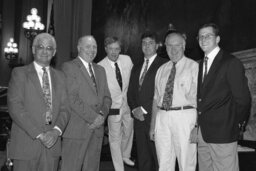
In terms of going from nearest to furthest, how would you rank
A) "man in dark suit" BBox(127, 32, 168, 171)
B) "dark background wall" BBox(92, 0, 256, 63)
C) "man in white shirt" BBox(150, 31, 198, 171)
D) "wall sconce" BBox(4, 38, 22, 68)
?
1. "man in white shirt" BBox(150, 31, 198, 171)
2. "man in dark suit" BBox(127, 32, 168, 171)
3. "dark background wall" BBox(92, 0, 256, 63)
4. "wall sconce" BBox(4, 38, 22, 68)

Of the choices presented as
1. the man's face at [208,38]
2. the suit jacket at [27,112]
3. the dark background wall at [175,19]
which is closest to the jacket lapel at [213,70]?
the man's face at [208,38]

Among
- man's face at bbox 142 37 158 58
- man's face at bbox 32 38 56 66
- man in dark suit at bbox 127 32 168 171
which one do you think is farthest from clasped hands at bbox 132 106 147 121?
man's face at bbox 32 38 56 66

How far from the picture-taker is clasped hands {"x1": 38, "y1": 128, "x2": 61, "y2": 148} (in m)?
3.09

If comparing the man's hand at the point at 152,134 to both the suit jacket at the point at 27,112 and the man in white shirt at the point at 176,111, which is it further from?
the suit jacket at the point at 27,112

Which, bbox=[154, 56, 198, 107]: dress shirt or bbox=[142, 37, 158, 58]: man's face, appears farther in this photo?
bbox=[142, 37, 158, 58]: man's face

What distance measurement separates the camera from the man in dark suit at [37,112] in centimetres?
307

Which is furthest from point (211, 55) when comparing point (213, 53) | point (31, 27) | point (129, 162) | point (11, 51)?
point (11, 51)

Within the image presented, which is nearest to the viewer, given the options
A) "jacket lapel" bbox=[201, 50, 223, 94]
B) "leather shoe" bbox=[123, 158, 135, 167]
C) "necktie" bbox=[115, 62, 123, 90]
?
"jacket lapel" bbox=[201, 50, 223, 94]

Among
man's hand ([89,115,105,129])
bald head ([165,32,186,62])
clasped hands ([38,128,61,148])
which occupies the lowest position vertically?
clasped hands ([38,128,61,148])

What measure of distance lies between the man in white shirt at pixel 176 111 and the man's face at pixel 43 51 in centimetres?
132

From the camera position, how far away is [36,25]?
12758 mm

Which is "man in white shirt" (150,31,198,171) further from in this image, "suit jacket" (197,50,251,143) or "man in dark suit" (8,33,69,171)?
"man in dark suit" (8,33,69,171)

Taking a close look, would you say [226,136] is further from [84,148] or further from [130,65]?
[130,65]

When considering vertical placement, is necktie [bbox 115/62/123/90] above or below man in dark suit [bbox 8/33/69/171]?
above
